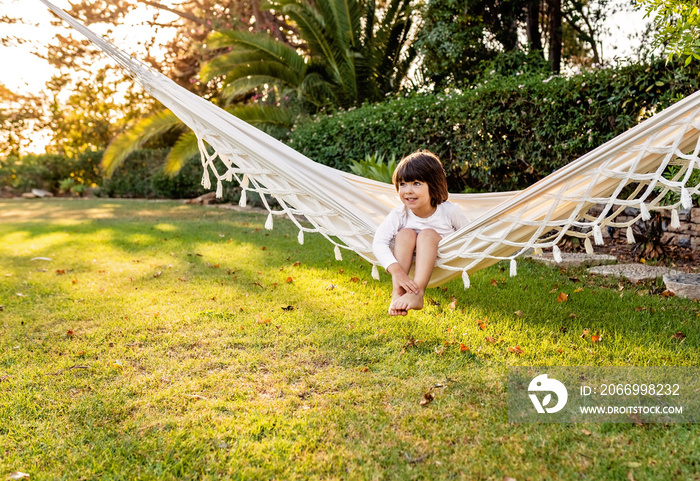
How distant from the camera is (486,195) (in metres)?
2.36

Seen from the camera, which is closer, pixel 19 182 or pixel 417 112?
pixel 417 112

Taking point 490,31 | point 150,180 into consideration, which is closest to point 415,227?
point 490,31

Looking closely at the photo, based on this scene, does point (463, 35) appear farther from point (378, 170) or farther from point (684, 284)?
point (684, 284)

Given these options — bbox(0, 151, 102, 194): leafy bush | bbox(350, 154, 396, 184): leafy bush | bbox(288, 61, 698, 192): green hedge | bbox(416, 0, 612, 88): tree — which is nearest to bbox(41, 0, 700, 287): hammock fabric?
bbox(288, 61, 698, 192): green hedge

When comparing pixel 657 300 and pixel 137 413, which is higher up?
pixel 657 300

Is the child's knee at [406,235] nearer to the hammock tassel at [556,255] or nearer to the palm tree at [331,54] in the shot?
the hammock tassel at [556,255]

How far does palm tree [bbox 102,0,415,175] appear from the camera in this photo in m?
6.73

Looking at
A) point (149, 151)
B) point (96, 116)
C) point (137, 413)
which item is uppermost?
point (96, 116)

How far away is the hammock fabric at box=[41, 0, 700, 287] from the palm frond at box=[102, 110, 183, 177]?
5.17 m

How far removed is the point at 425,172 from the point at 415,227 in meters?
0.23

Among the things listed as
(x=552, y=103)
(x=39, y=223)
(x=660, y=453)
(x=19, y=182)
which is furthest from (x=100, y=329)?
(x=19, y=182)

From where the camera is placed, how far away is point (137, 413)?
5.33 ft

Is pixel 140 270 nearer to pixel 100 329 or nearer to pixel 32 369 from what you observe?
pixel 100 329

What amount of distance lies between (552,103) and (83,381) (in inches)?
133
